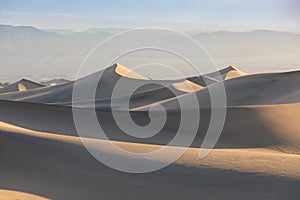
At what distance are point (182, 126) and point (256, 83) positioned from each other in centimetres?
992

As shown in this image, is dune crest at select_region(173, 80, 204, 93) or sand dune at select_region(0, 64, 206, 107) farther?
dune crest at select_region(173, 80, 204, 93)

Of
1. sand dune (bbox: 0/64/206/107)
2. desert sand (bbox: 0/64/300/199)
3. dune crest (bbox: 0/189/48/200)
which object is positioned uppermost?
sand dune (bbox: 0/64/206/107)

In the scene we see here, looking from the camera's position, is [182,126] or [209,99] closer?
[182,126]

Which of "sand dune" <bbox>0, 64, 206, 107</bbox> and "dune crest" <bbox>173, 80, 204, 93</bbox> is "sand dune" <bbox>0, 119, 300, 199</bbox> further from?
"dune crest" <bbox>173, 80, 204, 93</bbox>

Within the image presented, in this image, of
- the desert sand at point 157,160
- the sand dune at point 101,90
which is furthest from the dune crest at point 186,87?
the desert sand at point 157,160

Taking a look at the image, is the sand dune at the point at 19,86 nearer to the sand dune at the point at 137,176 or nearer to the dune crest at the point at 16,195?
the sand dune at the point at 137,176

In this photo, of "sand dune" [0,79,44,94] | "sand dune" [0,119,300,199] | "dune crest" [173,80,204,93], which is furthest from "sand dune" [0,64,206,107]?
"sand dune" [0,119,300,199]

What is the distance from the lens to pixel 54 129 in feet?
36.1

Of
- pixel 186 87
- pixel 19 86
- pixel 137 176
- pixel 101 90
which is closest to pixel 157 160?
pixel 137 176

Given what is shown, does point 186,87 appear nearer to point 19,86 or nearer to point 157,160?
point 19,86

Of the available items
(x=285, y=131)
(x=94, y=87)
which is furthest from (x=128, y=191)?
(x=94, y=87)

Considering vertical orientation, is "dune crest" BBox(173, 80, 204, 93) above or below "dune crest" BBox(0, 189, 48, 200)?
above

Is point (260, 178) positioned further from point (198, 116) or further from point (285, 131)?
point (198, 116)

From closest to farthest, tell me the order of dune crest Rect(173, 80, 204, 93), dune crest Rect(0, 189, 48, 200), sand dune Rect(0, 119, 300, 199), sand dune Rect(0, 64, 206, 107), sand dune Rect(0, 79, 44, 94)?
dune crest Rect(0, 189, 48, 200)
sand dune Rect(0, 119, 300, 199)
sand dune Rect(0, 64, 206, 107)
dune crest Rect(173, 80, 204, 93)
sand dune Rect(0, 79, 44, 94)
